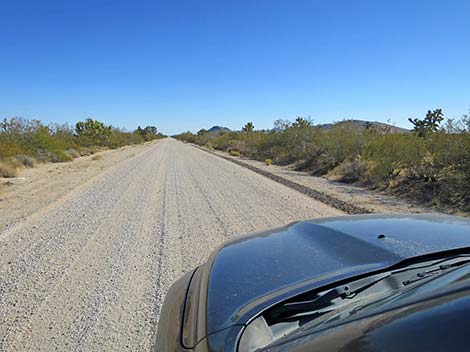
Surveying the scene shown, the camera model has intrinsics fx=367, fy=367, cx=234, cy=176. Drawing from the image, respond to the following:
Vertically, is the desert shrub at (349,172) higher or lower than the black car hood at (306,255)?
lower

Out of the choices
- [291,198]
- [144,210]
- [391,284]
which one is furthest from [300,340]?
[291,198]

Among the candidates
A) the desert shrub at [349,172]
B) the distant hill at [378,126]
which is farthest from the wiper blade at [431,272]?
the distant hill at [378,126]

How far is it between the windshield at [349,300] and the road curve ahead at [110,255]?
2.09m

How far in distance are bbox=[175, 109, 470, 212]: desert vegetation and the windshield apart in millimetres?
9037

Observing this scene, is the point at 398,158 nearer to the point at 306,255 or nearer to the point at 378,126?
the point at 378,126

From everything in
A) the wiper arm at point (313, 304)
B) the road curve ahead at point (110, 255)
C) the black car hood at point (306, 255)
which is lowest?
the road curve ahead at point (110, 255)

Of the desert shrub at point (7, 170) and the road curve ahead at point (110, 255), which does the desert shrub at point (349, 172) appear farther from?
the desert shrub at point (7, 170)

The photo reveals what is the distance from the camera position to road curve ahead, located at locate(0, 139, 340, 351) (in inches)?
145

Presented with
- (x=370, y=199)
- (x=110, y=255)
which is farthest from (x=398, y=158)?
(x=110, y=255)

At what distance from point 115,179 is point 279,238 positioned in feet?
45.1

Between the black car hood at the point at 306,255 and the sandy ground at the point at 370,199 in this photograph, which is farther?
the sandy ground at the point at 370,199

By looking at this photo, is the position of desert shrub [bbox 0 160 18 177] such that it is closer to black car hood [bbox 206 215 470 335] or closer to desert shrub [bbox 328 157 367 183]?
desert shrub [bbox 328 157 367 183]

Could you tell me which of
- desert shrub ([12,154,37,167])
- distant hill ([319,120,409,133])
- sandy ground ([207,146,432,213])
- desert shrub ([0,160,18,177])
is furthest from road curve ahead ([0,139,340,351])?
desert shrub ([12,154,37,167])

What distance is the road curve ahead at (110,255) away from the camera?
369 cm
